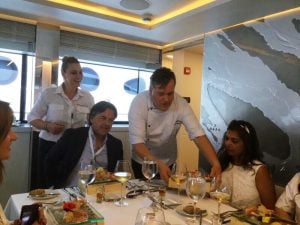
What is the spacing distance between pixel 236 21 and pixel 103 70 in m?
1.85

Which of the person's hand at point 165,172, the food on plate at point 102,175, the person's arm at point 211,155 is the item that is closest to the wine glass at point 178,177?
the person's hand at point 165,172

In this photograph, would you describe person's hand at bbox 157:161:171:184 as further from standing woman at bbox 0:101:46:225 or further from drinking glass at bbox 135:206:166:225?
standing woman at bbox 0:101:46:225

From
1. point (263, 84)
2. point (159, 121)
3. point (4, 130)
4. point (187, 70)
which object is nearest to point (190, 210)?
point (4, 130)

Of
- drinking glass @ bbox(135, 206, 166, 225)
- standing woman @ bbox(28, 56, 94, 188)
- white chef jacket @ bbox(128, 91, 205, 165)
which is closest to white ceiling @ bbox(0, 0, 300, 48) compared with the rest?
standing woman @ bbox(28, 56, 94, 188)

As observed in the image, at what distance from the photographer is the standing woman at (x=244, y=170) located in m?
1.65

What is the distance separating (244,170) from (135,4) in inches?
71.9

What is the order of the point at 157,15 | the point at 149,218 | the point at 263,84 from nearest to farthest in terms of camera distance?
the point at 149,218
the point at 263,84
the point at 157,15

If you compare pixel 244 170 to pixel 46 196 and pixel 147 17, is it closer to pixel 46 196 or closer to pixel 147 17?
pixel 46 196

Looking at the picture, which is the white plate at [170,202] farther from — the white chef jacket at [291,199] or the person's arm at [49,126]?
the person's arm at [49,126]

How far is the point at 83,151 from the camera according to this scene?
1858mm

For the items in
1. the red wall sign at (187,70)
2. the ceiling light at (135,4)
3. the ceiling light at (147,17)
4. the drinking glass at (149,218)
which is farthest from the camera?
the red wall sign at (187,70)

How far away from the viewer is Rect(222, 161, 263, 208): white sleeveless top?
64.8 inches

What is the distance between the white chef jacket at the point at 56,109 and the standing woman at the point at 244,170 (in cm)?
131

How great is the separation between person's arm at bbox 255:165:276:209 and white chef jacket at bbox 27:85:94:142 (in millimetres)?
1561
